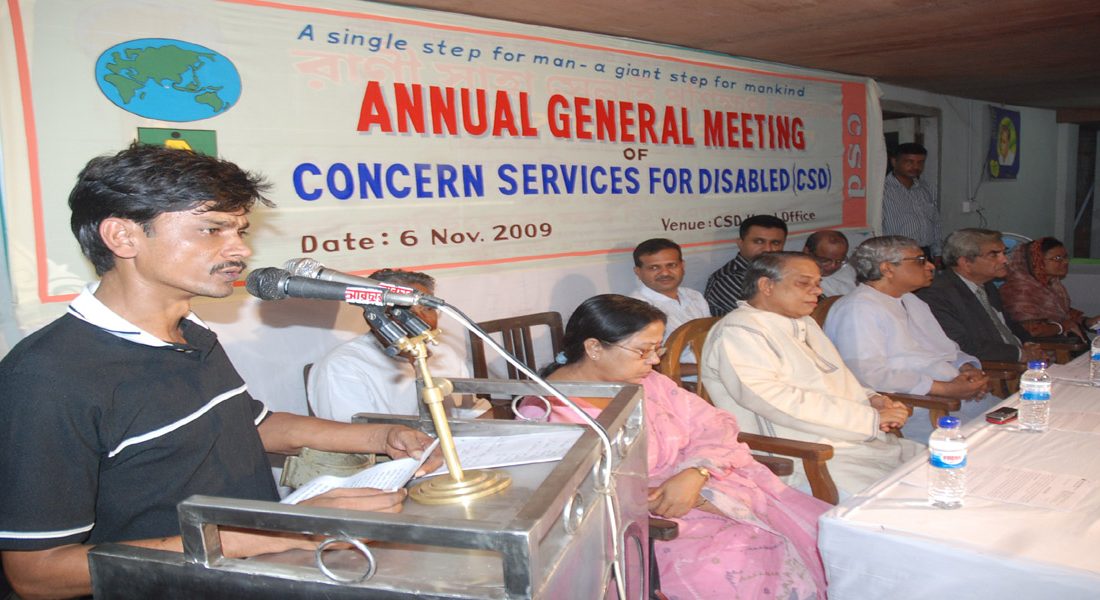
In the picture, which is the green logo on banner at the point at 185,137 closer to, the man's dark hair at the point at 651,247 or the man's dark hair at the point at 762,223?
the man's dark hair at the point at 651,247

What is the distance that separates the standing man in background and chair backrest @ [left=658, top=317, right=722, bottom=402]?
3.73m

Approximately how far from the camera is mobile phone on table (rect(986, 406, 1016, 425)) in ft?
7.69

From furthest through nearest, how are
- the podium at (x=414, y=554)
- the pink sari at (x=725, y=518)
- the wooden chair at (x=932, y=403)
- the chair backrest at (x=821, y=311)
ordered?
1. the chair backrest at (x=821, y=311)
2. the wooden chair at (x=932, y=403)
3. the pink sari at (x=725, y=518)
4. the podium at (x=414, y=554)

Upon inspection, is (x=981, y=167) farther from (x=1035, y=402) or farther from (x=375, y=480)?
(x=375, y=480)

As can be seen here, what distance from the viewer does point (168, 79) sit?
2.59 m

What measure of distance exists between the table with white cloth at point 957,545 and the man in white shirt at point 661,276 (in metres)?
2.21

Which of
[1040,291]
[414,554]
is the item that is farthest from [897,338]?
[414,554]

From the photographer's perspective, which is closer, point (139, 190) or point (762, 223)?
point (139, 190)

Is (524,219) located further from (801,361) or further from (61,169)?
(61,169)

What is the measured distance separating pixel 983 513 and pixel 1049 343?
3.12 metres

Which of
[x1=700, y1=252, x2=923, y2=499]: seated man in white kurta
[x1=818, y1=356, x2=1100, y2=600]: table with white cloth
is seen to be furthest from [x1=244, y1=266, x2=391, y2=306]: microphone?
[x1=700, y1=252, x2=923, y2=499]: seated man in white kurta

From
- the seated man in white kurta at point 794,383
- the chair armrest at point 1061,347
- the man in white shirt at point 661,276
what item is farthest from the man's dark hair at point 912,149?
the seated man in white kurta at point 794,383

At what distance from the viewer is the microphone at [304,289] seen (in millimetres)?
1034

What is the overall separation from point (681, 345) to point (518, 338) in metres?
0.77
